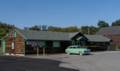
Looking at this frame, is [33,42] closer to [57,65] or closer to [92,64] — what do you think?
[92,64]

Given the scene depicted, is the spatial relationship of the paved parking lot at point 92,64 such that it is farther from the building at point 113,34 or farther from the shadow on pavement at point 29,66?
the building at point 113,34

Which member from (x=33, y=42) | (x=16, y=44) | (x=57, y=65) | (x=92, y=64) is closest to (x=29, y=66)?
(x=57, y=65)

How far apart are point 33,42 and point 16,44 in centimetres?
349

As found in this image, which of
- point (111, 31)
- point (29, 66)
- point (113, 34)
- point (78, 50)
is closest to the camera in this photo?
point (29, 66)

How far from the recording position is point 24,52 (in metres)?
54.0

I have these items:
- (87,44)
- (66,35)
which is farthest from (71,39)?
(87,44)

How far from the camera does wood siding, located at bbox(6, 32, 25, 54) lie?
54781 mm

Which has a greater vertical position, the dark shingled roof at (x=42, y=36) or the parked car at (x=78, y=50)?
the dark shingled roof at (x=42, y=36)

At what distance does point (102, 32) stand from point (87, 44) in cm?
3646

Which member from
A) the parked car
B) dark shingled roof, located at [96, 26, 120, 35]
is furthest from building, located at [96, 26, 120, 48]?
the parked car

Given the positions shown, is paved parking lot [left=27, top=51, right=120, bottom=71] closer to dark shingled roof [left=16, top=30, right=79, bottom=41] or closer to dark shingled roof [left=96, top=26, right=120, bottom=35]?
dark shingled roof [left=16, top=30, right=79, bottom=41]

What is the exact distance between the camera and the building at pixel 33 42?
5475cm

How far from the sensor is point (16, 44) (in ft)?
186

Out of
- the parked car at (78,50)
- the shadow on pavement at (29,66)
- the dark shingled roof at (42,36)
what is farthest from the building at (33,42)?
the shadow on pavement at (29,66)
